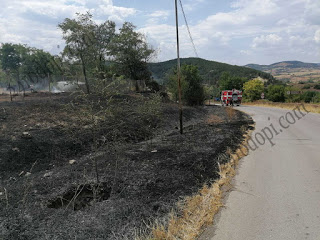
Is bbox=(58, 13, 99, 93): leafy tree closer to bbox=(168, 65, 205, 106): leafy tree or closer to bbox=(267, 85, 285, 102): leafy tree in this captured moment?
bbox=(168, 65, 205, 106): leafy tree

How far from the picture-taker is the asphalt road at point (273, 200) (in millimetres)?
4094

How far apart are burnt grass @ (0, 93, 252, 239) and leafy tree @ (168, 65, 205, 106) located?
21.2 meters

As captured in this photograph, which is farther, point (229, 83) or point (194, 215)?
→ point (229, 83)

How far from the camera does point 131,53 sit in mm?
31953

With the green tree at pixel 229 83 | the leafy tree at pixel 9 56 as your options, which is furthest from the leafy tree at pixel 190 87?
the green tree at pixel 229 83

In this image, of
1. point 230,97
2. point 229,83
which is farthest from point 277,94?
point 230,97

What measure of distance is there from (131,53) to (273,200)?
28966 mm

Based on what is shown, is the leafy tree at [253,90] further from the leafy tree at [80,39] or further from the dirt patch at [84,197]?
the dirt patch at [84,197]

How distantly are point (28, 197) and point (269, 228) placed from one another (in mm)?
4550

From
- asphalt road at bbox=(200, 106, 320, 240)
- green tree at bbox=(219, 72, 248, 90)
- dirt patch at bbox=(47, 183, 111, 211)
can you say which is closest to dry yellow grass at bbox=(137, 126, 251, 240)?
asphalt road at bbox=(200, 106, 320, 240)

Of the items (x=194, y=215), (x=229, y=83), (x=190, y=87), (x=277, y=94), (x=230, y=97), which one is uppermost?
(x=229, y=83)

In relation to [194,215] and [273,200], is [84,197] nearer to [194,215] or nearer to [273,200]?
[194,215]

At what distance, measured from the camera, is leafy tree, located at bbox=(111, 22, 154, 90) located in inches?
1257

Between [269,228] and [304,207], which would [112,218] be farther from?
[304,207]
